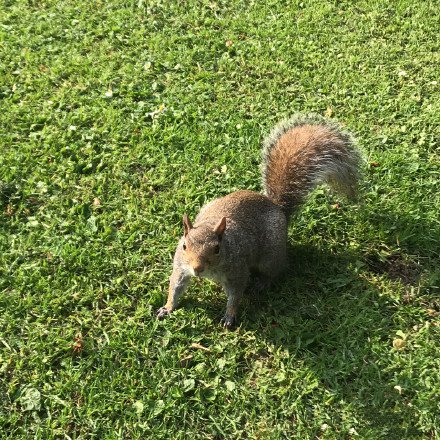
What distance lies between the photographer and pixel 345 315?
3170 mm

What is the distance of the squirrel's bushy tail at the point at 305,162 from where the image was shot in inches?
127

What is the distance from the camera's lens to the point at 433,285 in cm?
328

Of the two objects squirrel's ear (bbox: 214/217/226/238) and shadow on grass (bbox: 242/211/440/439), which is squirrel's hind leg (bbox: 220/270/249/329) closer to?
shadow on grass (bbox: 242/211/440/439)

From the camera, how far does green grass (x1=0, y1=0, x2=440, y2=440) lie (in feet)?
9.20

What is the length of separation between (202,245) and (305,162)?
0.89 meters

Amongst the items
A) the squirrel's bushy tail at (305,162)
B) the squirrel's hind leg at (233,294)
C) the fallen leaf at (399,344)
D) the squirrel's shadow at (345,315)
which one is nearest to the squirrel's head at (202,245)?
the squirrel's hind leg at (233,294)

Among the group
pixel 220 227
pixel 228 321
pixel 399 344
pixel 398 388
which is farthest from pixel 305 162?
pixel 398 388

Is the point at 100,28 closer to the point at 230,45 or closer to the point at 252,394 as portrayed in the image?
the point at 230,45

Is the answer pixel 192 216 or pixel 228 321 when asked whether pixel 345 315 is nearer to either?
pixel 228 321

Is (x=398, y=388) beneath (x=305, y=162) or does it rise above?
beneath

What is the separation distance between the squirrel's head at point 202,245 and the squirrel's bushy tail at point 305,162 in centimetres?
67

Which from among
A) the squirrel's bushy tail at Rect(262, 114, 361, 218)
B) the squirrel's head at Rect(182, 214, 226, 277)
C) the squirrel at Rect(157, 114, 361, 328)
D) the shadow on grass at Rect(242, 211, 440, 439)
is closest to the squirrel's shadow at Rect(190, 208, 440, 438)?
the shadow on grass at Rect(242, 211, 440, 439)

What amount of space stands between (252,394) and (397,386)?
2.48 feet

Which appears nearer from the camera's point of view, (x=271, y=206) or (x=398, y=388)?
(x=398, y=388)
